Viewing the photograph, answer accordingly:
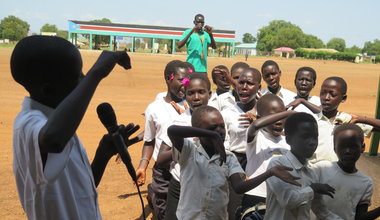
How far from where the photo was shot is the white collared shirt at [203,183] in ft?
9.27

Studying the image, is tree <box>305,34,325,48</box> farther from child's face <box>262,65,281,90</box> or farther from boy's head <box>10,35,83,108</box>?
boy's head <box>10,35,83,108</box>

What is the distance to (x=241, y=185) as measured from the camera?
2.68 m

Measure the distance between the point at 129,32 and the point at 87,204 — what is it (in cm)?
5005

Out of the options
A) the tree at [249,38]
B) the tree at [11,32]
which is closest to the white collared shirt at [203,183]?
the tree at [11,32]

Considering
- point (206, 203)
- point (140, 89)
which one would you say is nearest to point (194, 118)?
point (206, 203)

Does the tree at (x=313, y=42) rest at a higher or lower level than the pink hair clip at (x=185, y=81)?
higher

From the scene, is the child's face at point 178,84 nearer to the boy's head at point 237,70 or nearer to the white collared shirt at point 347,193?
the boy's head at point 237,70

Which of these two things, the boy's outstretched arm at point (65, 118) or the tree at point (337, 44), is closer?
the boy's outstretched arm at point (65, 118)

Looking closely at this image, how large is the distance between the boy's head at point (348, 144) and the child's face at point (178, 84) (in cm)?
172

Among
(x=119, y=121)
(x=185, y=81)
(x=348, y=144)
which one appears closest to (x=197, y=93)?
(x=185, y=81)

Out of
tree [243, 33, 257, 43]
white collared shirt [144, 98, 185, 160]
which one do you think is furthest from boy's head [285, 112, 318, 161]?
tree [243, 33, 257, 43]

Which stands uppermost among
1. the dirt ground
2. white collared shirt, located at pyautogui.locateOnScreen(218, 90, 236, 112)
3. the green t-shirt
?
the green t-shirt

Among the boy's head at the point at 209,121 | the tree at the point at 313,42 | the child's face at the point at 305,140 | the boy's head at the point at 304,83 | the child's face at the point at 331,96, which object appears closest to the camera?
the child's face at the point at 305,140

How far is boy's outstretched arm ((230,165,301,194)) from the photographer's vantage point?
239cm
